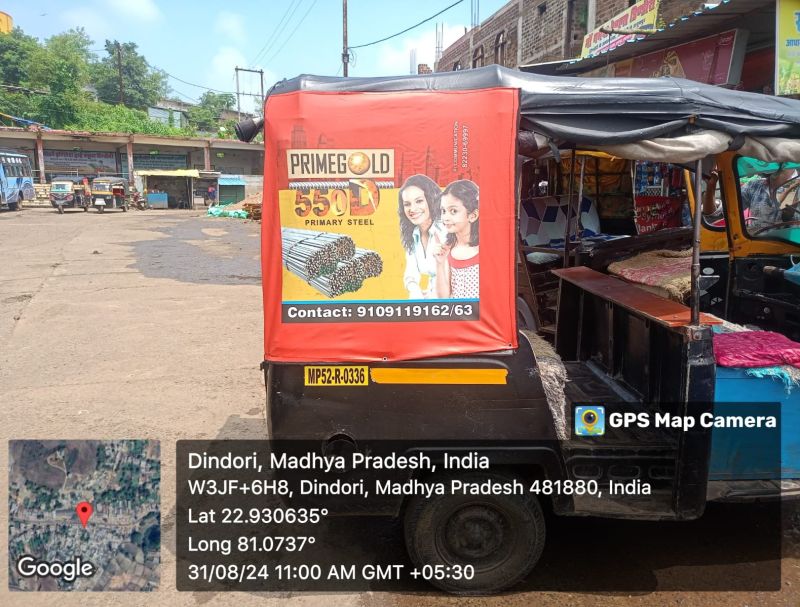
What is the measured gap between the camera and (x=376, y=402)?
2.72 meters

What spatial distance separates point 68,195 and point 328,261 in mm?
35650

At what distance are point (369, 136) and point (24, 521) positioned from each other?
2.79 meters

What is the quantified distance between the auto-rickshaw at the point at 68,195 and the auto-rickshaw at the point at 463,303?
3444 cm

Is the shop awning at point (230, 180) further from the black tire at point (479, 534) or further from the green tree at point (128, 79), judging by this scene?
the black tire at point (479, 534)

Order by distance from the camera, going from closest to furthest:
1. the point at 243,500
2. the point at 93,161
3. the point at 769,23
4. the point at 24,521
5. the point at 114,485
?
the point at 24,521 → the point at 114,485 → the point at 243,500 → the point at 769,23 → the point at 93,161

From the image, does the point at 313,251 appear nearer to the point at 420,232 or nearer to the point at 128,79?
the point at 420,232

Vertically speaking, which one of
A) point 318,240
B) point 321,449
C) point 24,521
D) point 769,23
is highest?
point 769,23

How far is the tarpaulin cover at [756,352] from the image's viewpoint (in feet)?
9.18

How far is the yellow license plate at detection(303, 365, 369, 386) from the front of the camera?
2686 millimetres

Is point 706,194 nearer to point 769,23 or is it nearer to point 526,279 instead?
point 526,279

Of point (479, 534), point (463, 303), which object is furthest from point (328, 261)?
point (479, 534)

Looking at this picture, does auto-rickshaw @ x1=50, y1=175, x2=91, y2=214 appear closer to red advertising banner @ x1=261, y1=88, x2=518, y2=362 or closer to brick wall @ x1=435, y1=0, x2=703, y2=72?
brick wall @ x1=435, y1=0, x2=703, y2=72

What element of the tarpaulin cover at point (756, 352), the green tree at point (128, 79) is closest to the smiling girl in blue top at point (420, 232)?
the tarpaulin cover at point (756, 352)

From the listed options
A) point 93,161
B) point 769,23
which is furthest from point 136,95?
point 769,23
